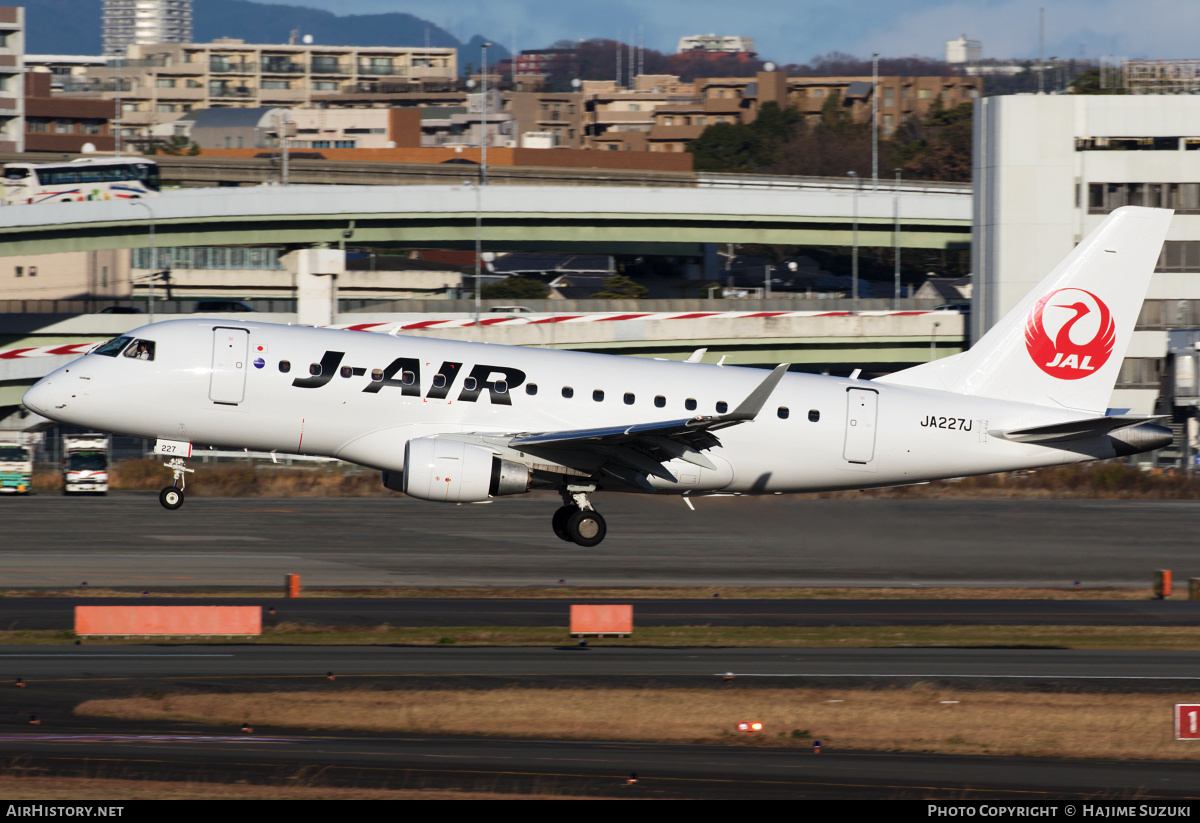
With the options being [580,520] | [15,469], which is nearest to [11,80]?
[15,469]

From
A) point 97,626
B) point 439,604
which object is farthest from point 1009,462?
point 97,626

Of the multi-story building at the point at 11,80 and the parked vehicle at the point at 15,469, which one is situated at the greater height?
the multi-story building at the point at 11,80

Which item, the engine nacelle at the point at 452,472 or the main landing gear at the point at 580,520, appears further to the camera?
the main landing gear at the point at 580,520

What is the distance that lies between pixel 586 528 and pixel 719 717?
11310 millimetres

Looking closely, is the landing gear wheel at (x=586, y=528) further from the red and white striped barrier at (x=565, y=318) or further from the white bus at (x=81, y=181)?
the white bus at (x=81, y=181)

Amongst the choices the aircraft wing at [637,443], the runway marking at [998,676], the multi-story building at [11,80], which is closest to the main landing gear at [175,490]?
the aircraft wing at [637,443]

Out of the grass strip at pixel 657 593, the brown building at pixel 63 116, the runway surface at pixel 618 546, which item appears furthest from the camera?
the brown building at pixel 63 116

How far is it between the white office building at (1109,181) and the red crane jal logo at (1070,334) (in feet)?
128

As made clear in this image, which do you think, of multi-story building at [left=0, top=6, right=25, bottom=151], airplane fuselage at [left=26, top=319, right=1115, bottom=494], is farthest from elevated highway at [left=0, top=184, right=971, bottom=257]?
multi-story building at [left=0, top=6, right=25, bottom=151]

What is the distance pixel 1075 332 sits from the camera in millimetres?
32281

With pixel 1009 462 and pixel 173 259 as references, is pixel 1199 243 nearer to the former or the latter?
pixel 1009 462

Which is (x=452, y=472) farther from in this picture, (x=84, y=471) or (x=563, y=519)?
(x=84, y=471)

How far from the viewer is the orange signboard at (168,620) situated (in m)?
25.0

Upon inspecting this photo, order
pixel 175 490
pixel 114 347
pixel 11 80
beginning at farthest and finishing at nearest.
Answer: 1. pixel 11 80
2. pixel 114 347
3. pixel 175 490
